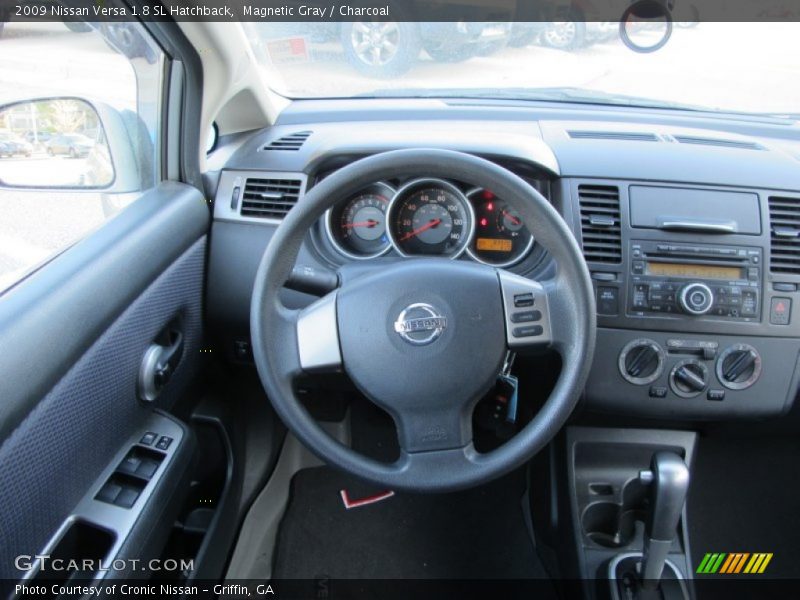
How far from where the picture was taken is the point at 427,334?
1341mm

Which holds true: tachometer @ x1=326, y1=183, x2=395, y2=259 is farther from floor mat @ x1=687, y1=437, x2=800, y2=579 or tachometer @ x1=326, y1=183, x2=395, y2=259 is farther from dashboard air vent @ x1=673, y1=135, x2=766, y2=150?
floor mat @ x1=687, y1=437, x2=800, y2=579

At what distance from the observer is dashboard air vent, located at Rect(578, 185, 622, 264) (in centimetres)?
174

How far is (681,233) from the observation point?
1.73m

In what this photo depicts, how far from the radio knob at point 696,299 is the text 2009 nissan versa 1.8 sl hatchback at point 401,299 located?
0.05 feet

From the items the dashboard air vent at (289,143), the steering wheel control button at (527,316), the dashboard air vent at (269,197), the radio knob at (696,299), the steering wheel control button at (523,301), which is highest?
the dashboard air vent at (289,143)

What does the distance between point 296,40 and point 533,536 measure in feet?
6.30

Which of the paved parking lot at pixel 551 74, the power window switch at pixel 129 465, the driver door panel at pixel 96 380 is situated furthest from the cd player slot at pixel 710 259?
the power window switch at pixel 129 465

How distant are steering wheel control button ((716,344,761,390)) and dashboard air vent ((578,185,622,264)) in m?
0.40

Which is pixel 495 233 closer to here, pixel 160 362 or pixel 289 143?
pixel 289 143

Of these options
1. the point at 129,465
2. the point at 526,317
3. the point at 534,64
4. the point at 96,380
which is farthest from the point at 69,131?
the point at 534,64

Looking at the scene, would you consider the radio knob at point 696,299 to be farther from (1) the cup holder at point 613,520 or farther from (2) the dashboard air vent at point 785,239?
(1) the cup holder at point 613,520

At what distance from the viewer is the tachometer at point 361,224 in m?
1.75

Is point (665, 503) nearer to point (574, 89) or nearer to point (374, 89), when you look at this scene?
point (574, 89)

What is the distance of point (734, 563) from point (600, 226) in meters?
1.32
